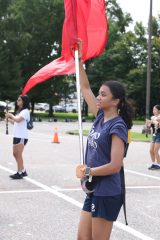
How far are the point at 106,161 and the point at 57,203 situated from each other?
4.26m

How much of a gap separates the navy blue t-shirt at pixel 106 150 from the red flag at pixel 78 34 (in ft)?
3.61

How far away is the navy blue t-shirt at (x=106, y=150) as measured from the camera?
420 centimetres

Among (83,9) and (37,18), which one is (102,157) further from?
(37,18)

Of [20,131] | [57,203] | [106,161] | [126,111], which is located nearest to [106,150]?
[106,161]

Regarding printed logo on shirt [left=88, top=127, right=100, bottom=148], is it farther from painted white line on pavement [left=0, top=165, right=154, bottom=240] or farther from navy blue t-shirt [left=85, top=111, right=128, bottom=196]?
painted white line on pavement [left=0, top=165, right=154, bottom=240]

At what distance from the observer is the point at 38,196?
8.91 meters

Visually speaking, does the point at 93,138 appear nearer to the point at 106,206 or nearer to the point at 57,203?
the point at 106,206

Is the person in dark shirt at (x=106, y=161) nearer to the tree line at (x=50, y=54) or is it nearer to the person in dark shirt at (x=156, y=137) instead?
the person in dark shirt at (x=156, y=137)

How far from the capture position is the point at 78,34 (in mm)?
5324

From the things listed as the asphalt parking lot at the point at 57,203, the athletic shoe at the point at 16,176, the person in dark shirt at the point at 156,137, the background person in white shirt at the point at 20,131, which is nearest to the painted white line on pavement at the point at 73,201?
the asphalt parking lot at the point at 57,203

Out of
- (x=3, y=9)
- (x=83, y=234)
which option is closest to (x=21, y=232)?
(x=83, y=234)

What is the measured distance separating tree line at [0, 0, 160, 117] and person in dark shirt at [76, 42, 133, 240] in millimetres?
49956

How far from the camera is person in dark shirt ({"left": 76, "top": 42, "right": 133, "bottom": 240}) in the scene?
4.16 m

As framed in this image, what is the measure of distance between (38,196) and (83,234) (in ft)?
15.2
